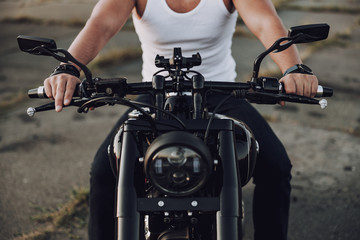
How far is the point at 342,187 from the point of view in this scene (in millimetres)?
2938

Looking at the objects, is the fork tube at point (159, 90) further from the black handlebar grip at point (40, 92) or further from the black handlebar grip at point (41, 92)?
the black handlebar grip at point (40, 92)

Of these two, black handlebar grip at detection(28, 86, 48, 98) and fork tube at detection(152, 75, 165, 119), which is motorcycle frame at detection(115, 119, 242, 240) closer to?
fork tube at detection(152, 75, 165, 119)

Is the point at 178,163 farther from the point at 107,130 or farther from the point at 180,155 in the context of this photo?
the point at 107,130

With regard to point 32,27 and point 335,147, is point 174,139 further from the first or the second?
point 32,27

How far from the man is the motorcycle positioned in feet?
1.24

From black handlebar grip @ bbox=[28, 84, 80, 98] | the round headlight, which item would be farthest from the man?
the round headlight

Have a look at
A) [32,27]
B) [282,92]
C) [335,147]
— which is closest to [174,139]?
[282,92]

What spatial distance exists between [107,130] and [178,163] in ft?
9.46

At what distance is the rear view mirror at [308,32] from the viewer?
1396mm

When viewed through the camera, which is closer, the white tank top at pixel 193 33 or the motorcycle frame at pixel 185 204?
the motorcycle frame at pixel 185 204

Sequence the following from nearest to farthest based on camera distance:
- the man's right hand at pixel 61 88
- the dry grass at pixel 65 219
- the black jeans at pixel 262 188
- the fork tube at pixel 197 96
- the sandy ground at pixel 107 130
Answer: the fork tube at pixel 197 96 < the man's right hand at pixel 61 88 < the black jeans at pixel 262 188 < the dry grass at pixel 65 219 < the sandy ground at pixel 107 130

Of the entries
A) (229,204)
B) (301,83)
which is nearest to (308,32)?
(301,83)

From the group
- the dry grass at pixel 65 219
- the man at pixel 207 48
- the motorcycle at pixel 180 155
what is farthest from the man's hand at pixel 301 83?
the dry grass at pixel 65 219

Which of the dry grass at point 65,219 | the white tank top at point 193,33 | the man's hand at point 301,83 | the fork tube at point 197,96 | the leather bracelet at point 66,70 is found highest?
the white tank top at point 193,33
